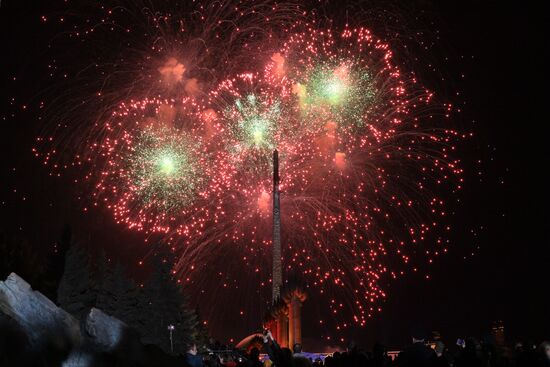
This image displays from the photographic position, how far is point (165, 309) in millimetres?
49281

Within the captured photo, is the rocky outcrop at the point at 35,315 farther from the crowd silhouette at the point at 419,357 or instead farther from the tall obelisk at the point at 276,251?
the tall obelisk at the point at 276,251

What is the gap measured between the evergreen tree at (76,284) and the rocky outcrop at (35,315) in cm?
3789

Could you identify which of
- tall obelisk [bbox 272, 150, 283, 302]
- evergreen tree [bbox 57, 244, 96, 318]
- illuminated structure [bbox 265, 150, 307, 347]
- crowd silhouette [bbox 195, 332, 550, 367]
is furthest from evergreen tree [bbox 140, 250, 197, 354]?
crowd silhouette [bbox 195, 332, 550, 367]

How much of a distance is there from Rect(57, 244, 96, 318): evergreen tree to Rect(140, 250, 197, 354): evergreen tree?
451 cm

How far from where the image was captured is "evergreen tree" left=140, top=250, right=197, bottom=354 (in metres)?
48.8

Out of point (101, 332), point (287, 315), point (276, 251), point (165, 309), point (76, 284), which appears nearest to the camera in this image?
point (101, 332)

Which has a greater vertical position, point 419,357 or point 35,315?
point 35,315

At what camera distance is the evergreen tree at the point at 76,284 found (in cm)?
4731

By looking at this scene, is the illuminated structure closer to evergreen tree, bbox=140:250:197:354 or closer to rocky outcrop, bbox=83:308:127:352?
evergreen tree, bbox=140:250:197:354

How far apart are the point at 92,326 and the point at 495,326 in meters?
14.6

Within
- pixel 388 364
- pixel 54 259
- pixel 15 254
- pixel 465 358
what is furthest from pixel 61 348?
pixel 54 259

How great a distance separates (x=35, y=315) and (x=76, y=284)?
39782 mm

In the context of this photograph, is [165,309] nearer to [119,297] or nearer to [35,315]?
[119,297]

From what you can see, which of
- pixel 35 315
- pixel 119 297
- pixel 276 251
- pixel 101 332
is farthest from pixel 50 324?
pixel 119 297
